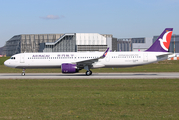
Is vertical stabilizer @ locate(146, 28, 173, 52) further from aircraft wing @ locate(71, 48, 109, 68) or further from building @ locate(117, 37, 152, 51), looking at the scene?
building @ locate(117, 37, 152, 51)

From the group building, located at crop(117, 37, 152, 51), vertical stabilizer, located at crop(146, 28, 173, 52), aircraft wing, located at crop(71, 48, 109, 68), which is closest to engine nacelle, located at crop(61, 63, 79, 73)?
aircraft wing, located at crop(71, 48, 109, 68)

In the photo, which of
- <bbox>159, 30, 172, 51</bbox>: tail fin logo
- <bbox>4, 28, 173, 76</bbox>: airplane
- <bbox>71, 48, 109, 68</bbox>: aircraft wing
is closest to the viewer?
<bbox>71, 48, 109, 68</bbox>: aircraft wing

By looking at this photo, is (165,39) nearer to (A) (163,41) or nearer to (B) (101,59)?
(A) (163,41)

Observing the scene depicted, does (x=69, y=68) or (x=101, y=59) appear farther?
(x=101, y=59)

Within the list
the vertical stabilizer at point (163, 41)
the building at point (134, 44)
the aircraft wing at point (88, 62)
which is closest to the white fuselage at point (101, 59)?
the aircraft wing at point (88, 62)

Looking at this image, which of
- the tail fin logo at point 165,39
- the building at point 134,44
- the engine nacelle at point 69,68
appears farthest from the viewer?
the building at point 134,44

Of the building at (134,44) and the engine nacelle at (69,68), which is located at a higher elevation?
the building at (134,44)

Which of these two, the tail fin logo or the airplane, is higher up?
the tail fin logo

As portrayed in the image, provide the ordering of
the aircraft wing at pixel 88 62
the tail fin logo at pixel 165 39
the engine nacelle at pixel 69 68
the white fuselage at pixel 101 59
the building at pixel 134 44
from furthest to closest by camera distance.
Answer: the building at pixel 134 44 < the tail fin logo at pixel 165 39 < the white fuselage at pixel 101 59 < the aircraft wing at pixel 88 62 < the engine nacelle at pixel 69 68

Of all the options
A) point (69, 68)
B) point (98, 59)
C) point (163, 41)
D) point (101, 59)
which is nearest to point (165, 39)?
point (163, 41)

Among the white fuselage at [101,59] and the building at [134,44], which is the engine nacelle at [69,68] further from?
the building at [134,44]
